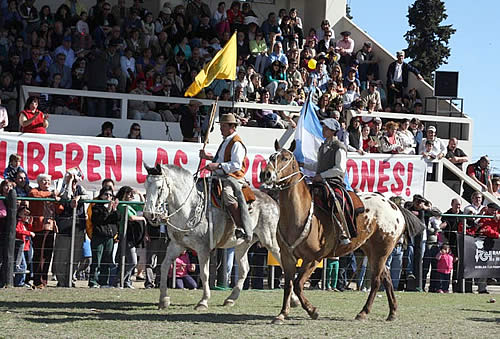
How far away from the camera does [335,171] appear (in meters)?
14.2

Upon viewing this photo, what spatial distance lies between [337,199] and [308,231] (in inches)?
28.9

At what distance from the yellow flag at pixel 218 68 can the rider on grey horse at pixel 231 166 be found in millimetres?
3328

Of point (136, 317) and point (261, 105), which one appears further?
point (261, 105)

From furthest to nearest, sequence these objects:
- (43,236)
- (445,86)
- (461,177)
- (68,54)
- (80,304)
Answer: (445,86) → (461,177) → (68,54) → (43,236) → (80,304)

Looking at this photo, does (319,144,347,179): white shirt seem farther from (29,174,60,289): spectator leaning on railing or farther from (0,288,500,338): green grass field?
(29,174,60,289): spectator leaning on railing

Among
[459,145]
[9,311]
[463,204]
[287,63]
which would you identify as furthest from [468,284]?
[9,311]

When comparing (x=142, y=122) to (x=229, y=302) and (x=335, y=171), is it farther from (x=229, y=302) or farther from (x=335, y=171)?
(x=335, y=171)

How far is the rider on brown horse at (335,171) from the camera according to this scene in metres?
13.9

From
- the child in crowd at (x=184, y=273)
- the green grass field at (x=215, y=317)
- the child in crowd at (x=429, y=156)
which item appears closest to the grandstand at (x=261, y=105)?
the child in crowd at (x=429, y=156)

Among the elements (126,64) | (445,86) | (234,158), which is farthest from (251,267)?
(445,86)

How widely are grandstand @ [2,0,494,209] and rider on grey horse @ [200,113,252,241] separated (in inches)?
306

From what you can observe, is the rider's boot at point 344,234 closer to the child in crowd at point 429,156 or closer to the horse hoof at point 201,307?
the horse hoof at point 201,307

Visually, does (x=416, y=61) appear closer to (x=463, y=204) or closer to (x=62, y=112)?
(x=463, y=204)

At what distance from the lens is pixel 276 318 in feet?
43.2
